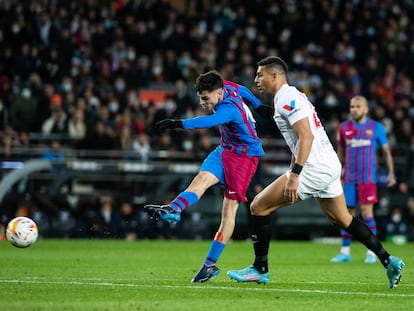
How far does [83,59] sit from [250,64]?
4452 millimetres

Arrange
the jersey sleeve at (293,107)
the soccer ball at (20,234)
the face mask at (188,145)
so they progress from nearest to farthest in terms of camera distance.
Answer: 1. the jersey sleeve at (293,107)
2. the soccer ball at (20,234)
3. the face mask at (188,145)

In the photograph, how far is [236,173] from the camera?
33.9 feet

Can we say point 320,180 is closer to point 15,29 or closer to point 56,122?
point 56,122

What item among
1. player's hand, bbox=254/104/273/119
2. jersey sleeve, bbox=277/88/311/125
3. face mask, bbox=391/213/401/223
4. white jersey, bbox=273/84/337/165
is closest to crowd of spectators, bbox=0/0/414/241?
face mask, bbox=391/213/401/223

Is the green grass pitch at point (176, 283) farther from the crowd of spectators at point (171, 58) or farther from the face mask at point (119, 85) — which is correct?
the face mask at point (119, 85)

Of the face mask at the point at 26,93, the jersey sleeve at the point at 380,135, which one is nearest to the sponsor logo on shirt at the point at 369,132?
the jersey sleeve at the point at 380,135

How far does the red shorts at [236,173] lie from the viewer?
33.9 feet

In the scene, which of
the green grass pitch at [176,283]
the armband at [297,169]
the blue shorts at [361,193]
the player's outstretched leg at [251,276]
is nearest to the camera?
the green grass pitch at [176,283]

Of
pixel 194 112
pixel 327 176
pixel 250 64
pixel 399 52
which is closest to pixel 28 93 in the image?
pixel 194 112

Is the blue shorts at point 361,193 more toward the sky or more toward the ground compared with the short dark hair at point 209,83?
more toward the ground

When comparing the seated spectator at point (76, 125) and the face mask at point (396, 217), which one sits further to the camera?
the face mask at point (396, 217)

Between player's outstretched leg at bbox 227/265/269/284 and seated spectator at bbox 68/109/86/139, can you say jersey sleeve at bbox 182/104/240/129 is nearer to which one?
player's outstretched leg at bbox 227/265/269/284

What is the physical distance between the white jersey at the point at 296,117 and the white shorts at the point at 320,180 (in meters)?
0.06

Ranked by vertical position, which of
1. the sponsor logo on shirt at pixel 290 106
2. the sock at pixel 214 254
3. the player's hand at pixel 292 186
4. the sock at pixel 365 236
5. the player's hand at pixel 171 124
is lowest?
the sock at pixel 214 254
